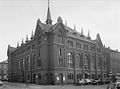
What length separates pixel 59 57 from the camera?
54562mm

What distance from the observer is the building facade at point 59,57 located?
53537mm

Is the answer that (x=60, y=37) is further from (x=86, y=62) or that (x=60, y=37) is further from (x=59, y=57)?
(x=86, y=62)

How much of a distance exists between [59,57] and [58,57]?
0.48 m

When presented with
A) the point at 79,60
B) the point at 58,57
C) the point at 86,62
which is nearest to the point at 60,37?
the point at 58,57

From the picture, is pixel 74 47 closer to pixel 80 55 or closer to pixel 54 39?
pixel 80 55

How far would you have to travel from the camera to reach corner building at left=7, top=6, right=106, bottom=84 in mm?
53516

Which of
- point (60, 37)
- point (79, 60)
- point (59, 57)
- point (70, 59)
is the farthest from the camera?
point (79, 60)

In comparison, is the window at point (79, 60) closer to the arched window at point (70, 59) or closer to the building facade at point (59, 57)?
the building facade at point (59, 57)

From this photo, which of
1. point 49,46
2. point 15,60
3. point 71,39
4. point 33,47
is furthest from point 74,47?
point 15,60

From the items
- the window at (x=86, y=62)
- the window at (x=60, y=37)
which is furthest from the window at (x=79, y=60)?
the window at (x=60, y=37)

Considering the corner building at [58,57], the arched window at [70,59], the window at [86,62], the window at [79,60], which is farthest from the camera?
the window at [86,62]

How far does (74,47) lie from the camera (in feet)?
201

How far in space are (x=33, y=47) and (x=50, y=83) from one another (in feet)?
55.4

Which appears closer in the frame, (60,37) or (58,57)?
(58,57)
